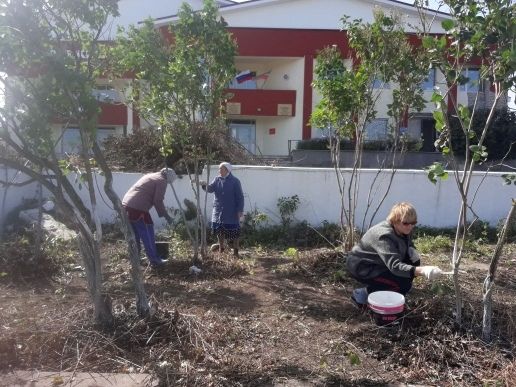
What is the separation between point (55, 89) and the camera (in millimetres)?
3877

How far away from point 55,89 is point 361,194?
7.89 m

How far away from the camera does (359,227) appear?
33.3 feet

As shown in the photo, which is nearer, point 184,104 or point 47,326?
point 47,326

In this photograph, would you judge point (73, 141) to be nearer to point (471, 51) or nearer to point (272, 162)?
point (471, 51)

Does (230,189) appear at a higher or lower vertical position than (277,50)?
lower

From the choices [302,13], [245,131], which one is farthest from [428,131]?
[245,131]

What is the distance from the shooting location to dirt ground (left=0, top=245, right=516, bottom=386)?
3.99 metres

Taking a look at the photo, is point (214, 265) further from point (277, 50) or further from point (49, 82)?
point (277, 50)

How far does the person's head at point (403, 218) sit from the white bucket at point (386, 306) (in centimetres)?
53

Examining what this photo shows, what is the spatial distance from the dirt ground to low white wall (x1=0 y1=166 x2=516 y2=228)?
198 inches

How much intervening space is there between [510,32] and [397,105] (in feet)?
11.1

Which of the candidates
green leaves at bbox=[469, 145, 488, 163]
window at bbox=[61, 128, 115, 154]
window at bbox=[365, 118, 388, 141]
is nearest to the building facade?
window at bbox=[365, 118, 388, 141]

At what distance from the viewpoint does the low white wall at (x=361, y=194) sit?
11.0 metres

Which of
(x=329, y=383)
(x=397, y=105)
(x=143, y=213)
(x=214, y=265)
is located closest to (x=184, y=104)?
(x=143, y=213)
